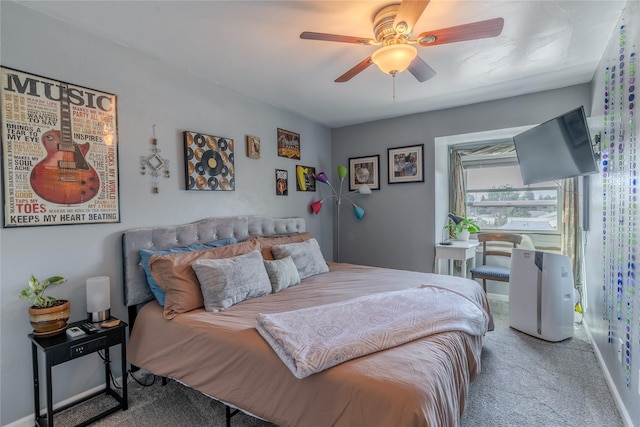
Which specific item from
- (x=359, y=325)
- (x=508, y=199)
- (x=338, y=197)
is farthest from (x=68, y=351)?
(x=508, y=199)

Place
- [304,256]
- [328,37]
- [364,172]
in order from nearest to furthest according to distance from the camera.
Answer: [328,37], [304,256], [364,172]

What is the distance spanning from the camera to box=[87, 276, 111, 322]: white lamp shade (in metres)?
2.03

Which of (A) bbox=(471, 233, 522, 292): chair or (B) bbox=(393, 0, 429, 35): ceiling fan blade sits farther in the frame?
(A) bbox=(471, 233, 522, 292): chair

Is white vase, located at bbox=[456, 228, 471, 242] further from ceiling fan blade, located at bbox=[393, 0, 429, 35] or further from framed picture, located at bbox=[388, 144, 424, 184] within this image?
ceiling fan blade, located at bbox=[393, 0, 429, 35]

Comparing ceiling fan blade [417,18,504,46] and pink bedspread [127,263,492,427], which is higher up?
ceiling fan blade [417,18,504,46]

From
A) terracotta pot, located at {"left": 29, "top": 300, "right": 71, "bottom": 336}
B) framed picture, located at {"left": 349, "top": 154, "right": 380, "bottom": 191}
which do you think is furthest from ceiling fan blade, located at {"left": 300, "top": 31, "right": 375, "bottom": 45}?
framed picture, located at {"left": 349, "top": 154, "right": 380, "bottom": 191}

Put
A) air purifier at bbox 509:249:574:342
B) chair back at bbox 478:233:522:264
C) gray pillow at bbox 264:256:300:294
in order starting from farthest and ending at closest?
chair back at bbox 478:233:522:264 → air purifier at bbox 509:249:574:342 → gray pillow at bbox 264:256:300:294

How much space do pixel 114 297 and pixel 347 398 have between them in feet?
6.24

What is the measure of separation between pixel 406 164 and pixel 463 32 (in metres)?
2.57

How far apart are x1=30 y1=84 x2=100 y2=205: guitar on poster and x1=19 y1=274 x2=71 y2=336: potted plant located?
52 centimetres

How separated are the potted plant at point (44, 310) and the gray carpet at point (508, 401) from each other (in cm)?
62

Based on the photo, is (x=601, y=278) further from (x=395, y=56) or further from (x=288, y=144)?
(x=288, y=144)

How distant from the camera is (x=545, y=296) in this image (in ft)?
9.71

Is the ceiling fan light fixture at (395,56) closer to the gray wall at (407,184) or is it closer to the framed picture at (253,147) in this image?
the framed picture at (253,147)
